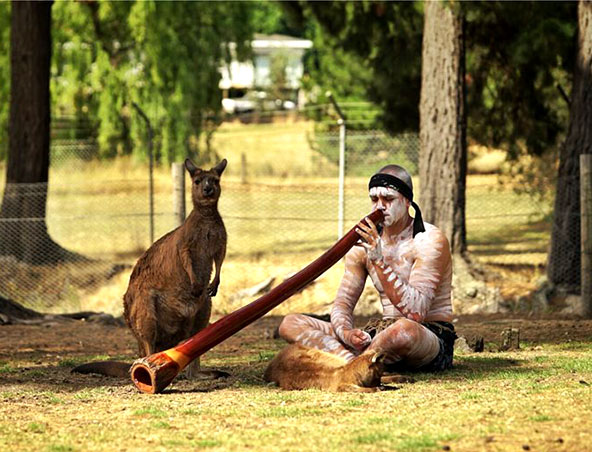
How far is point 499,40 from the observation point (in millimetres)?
17109

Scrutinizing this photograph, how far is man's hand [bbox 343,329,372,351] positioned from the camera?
25.4 ft

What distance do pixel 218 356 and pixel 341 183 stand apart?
812 cm

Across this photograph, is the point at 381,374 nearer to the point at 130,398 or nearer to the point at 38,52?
the point at 130,398

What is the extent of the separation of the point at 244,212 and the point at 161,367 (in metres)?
19.8

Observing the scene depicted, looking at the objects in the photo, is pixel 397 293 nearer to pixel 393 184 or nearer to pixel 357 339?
pixel 357 339

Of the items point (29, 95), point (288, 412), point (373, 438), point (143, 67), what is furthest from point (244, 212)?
point (373, 438)

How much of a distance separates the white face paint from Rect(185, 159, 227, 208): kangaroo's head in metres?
1.13

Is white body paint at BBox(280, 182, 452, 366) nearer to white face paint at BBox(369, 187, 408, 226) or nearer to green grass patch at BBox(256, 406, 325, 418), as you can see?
white face paint at BBox(369, 187, 408, 226)

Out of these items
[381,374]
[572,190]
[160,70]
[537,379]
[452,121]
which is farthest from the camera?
[160,70]

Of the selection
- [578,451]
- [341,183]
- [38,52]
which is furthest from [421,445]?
[38,52]

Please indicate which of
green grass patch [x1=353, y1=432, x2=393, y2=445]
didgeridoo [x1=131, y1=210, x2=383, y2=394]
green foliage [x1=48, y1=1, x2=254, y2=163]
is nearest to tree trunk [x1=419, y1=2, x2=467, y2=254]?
didgeridoo [x1=131, y1=210, x2=383, y2=394]

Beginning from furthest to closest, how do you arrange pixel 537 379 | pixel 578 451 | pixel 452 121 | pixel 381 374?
pixel 452 121, pixel 537 379, pixel 381 374, pixel 578 451

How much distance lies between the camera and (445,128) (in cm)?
1506

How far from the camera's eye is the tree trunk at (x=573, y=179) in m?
14.0
